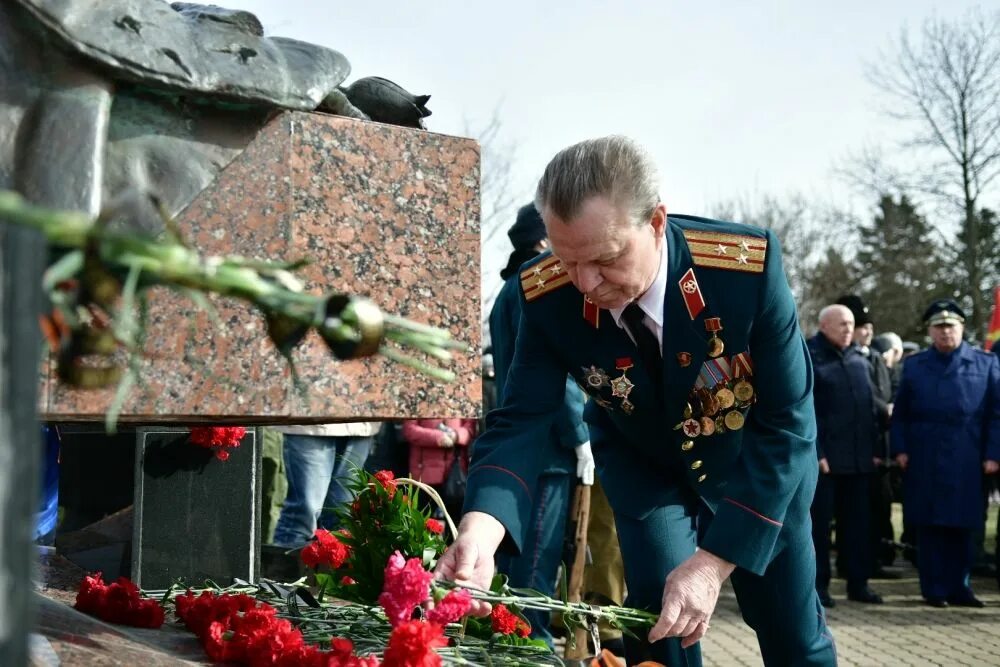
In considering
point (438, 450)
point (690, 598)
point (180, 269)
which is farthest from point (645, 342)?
point (438, 450)

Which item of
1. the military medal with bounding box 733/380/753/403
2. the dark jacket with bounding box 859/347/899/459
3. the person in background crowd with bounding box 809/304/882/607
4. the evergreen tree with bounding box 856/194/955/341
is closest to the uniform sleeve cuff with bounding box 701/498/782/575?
the military medal with bounding box 733/380/753/403

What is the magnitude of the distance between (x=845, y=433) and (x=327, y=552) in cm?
561

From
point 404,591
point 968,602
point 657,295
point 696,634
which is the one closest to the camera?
point 404,591

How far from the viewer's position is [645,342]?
2.75m

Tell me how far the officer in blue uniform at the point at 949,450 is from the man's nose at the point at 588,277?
5978mm

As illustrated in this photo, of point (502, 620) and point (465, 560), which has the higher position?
point (465, 560)

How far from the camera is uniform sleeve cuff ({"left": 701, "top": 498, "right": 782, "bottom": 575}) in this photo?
2.55 metres

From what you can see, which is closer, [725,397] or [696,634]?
[696,634]

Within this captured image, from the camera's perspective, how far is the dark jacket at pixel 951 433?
303 inches

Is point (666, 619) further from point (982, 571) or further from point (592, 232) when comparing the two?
point (982, 571)

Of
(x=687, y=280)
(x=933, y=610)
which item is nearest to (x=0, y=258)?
(x=687, y=280)

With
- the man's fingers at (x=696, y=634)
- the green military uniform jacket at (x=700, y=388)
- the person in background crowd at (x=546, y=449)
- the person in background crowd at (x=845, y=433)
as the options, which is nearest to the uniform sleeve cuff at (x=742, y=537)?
the green military uniform jacket at (x=700, y=388)

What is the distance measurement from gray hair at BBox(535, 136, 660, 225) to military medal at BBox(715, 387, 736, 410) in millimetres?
523

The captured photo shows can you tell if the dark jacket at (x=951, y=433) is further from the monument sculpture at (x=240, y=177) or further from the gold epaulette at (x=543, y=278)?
the monument sculpture at (x=240, y=177)
